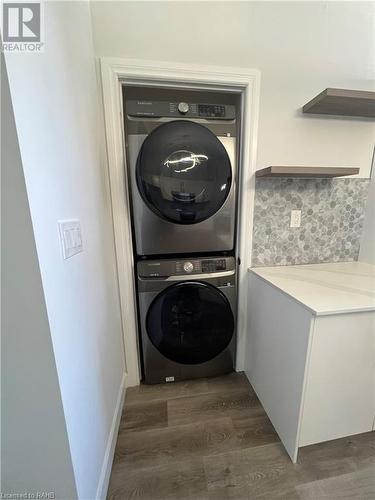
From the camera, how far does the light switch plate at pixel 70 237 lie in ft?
2.25

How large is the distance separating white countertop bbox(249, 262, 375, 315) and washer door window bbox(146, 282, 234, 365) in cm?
38

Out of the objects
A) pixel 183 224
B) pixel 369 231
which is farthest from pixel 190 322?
pixel 369 231

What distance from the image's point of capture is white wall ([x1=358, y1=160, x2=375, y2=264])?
1531mm

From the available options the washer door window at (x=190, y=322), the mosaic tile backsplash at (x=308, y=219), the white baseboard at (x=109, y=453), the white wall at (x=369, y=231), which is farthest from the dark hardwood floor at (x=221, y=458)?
the white wall at (x=369, y=231)

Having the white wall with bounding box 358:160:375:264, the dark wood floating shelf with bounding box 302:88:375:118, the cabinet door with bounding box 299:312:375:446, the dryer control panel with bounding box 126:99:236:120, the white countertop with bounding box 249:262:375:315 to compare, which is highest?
the dark wood floating shelf with bounding box 302:88:375:118

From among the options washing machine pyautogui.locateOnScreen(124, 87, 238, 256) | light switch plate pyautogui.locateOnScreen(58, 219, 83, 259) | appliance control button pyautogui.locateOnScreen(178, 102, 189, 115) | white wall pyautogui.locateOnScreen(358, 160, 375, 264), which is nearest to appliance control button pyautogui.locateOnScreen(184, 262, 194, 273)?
washing machine pyautogui.locateOnScreen(124, 87, 238, 256)

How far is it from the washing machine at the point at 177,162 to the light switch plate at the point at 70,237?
517 millimetres

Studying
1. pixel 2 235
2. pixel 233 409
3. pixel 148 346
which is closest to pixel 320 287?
pixel 233 409

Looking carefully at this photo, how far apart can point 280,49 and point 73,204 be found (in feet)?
5.06

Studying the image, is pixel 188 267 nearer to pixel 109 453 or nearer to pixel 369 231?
pixel 109 453

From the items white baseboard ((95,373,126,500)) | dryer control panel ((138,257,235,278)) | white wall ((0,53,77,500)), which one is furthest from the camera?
dryer control panel ((138,257,235,278))

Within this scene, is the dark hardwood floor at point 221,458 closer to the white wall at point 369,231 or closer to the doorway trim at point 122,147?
the doorway trim at point 122,147

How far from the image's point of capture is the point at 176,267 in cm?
136

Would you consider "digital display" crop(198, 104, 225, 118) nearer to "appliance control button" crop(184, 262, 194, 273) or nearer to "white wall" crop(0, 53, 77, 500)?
"appliance control button" crop(184, 262, 194, 273)
